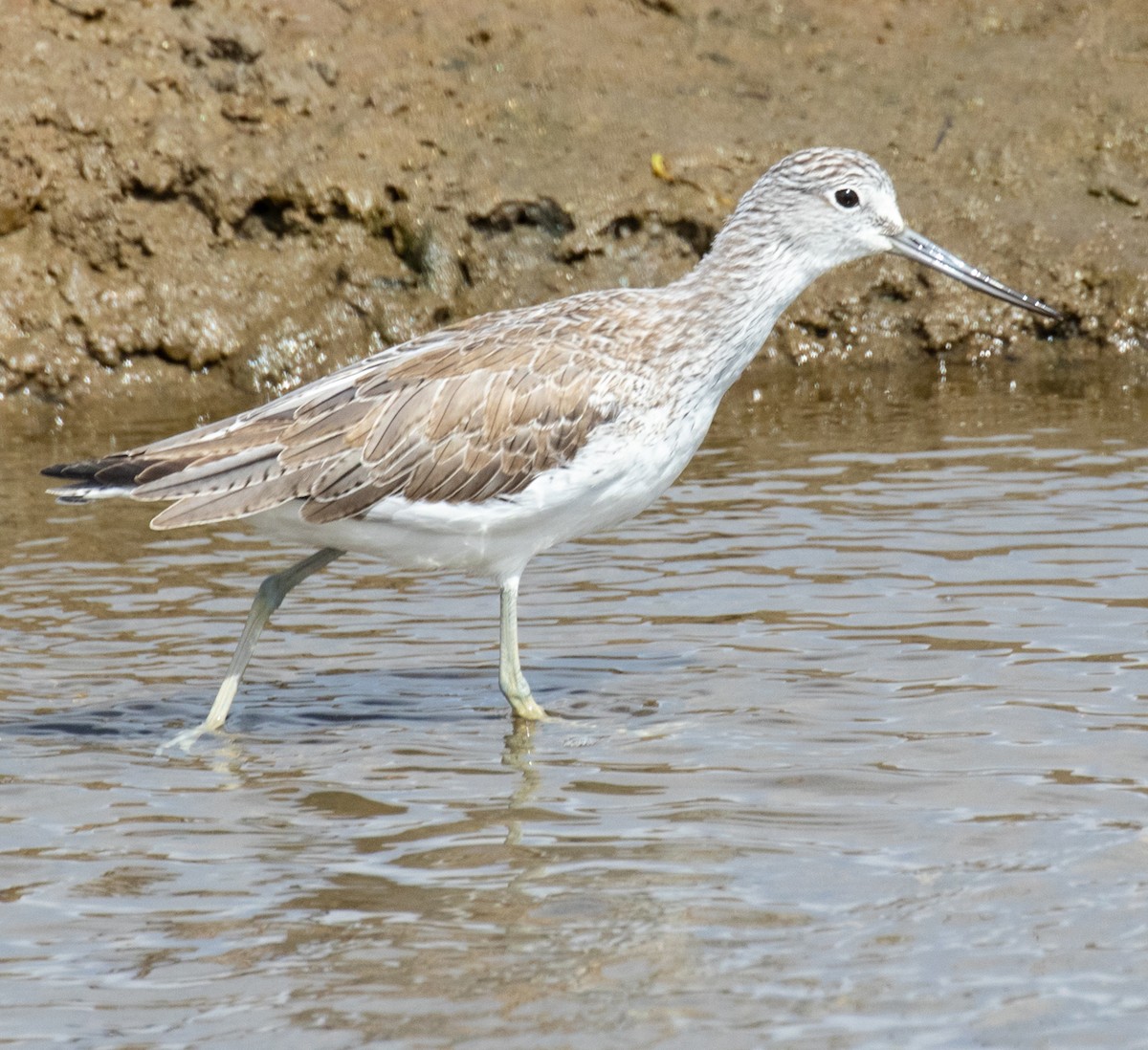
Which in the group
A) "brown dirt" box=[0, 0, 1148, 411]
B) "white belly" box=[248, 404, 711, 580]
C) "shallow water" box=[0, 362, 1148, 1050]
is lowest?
"shallow water" box=[0, 362, 1148, 1050]

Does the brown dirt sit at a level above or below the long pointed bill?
above

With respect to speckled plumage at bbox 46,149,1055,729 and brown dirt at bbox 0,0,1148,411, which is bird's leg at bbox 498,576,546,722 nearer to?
speckled plumage at bbox 46,149,1055,729

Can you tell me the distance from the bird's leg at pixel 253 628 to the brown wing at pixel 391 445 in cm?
59

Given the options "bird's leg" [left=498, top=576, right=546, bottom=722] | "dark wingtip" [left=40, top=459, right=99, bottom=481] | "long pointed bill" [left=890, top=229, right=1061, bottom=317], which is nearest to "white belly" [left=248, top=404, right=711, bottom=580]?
"bird's leg" [left=498, top=576, right=546, bottom=722]

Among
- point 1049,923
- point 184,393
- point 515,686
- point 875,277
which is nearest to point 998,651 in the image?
point 515,686

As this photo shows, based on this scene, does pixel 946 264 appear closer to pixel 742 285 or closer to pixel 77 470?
pixel 742 285

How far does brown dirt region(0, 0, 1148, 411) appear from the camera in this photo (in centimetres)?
1260

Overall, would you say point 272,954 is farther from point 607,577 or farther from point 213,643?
point 607,577

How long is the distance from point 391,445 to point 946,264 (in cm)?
256

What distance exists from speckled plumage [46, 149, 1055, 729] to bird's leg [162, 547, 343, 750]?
0.01 metres

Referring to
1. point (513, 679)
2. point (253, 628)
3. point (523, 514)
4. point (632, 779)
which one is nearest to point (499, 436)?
point (523, 514)

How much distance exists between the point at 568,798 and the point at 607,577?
2.75 meters

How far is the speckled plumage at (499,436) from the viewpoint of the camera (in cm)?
728

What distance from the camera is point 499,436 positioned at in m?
7.39
